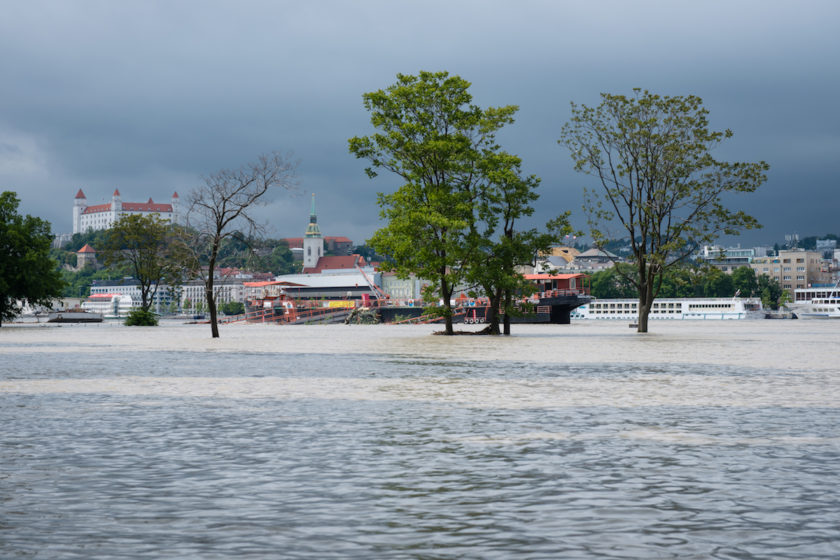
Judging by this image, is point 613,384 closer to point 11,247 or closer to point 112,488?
point 112,488

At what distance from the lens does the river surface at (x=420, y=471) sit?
19.2 ft

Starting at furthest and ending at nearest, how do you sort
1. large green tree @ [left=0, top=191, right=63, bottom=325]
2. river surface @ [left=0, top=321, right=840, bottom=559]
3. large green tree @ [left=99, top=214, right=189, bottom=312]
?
large green tree @ [left=99, top=214, right=189, bottom=312] → large green tree @ [left=0, top=191, right=63, bottom=325] → river surface @ [left=0, top=321, right=840, bottom=559]

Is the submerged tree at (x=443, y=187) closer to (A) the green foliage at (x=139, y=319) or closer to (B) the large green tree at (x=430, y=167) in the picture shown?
(B) the large green tree at (x=430, y=167)

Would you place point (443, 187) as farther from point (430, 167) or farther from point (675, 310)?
point (675, 310)

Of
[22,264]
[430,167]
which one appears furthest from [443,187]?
[22,264]

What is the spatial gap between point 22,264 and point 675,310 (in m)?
111

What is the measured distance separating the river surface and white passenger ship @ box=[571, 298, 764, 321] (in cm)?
13479

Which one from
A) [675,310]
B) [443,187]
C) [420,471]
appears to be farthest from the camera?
[675,310]

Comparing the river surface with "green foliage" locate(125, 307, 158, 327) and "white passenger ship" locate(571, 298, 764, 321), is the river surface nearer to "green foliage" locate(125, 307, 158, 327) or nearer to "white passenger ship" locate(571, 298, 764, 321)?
"green foliage" locate(125, 307, 158, 327)

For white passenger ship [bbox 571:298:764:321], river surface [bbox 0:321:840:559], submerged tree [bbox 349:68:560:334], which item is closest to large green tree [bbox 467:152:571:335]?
submerged tree [bbox 349:68:560:334]

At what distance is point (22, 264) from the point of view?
7181 centimetres

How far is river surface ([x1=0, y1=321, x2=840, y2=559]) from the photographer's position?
5.86m

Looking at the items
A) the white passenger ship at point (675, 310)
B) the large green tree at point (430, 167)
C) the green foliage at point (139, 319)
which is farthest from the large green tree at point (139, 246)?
the white passenger ship at point (675, 310)

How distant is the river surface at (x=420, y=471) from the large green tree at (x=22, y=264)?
5899 cm
